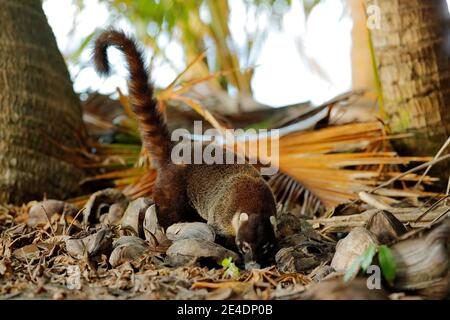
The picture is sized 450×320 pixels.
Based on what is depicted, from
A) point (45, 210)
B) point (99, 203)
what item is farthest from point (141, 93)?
point (45, 210)

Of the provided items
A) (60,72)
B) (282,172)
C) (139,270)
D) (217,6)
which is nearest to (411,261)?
(139,270)

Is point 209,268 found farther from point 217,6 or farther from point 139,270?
point 217,6

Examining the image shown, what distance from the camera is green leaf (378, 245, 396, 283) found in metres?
1.93

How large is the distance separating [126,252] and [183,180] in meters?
1.13

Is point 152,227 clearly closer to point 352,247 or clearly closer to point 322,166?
point 352,247

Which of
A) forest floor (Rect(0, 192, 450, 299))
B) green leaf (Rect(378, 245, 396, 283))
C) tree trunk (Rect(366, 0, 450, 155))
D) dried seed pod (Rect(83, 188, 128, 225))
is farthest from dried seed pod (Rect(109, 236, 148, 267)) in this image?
tree trunk (Rect(366, 0, 450, 155))

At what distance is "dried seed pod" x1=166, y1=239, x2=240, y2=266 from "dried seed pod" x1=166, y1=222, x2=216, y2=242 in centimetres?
13

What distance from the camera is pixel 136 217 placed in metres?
3.25

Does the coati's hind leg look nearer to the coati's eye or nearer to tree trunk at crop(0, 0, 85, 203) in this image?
the coati's eye
